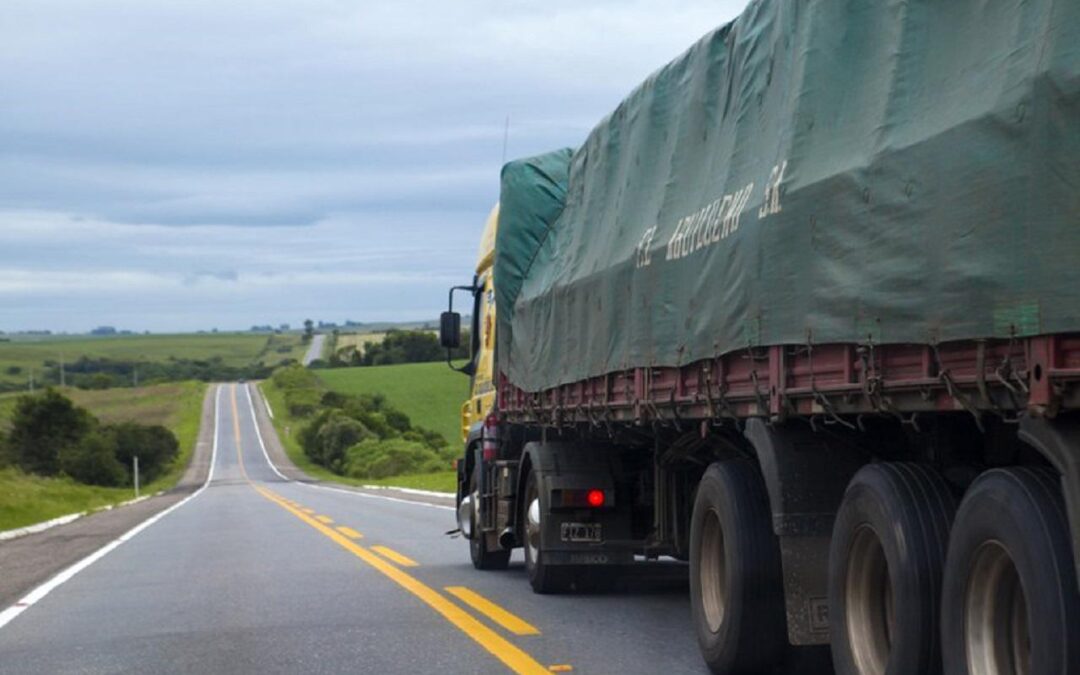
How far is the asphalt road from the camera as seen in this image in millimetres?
10016

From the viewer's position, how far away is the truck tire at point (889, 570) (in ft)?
21.3

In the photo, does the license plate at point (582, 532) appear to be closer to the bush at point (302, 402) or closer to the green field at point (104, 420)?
the green field at point (104, 420)

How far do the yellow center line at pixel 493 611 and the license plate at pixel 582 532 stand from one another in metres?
0.79

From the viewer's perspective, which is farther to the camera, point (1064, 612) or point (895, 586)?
point (895, 586)

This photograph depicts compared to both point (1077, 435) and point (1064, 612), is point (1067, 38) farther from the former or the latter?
point (1064, 612)

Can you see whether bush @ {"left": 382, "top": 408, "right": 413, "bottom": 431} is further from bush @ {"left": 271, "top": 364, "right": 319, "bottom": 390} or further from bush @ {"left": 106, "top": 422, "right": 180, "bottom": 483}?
bush @ {"left": 271, "top": 364, "right": 319, "bottom": 390}

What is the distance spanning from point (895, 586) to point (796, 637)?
4.37 feet

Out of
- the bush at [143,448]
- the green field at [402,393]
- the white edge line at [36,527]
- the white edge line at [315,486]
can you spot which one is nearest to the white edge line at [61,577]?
the white edge line at [36,527]

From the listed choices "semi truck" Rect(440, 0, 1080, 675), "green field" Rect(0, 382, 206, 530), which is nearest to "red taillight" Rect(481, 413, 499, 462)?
"semi truck" Rect(440, 0, 1080, 675)

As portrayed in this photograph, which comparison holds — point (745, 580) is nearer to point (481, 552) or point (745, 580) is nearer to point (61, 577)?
point (481, 552)

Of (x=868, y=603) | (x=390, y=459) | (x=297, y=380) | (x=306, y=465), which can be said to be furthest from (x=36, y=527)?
(x=297, y=380)

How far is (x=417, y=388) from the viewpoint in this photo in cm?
14712

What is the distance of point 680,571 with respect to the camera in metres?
16.0

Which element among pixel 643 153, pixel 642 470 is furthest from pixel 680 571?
pixel 643 153
